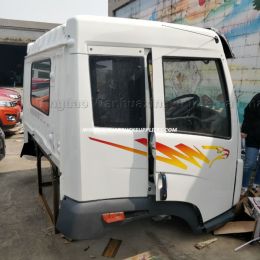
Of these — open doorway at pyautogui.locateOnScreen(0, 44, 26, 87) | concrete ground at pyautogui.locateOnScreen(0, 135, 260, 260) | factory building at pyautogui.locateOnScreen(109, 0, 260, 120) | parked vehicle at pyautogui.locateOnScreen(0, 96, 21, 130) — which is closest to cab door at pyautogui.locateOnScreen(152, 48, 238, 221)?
concrete ground at pyautogui.locateOnScreen(0, 135, 260, 260)

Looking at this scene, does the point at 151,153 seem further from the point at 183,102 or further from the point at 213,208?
the point at 213,208

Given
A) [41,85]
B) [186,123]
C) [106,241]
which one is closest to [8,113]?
[41,85]

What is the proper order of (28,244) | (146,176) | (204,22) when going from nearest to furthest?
(146,176) → (28,244) → (204,22)

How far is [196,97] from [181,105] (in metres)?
0.20

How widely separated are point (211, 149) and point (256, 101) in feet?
5.20

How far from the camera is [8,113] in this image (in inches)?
335

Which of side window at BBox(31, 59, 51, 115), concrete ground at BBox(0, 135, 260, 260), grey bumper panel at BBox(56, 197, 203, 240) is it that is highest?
side window at BBox(31, 59, 51, 115)

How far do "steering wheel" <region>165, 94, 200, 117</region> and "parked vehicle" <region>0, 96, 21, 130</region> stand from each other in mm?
6754

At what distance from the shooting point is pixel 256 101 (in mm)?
4223

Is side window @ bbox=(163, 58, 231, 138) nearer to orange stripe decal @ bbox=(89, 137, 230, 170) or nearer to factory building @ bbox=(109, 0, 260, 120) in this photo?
orange stripe decal @ bbox=(89, 137, 230, 170)

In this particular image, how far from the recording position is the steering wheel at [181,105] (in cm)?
284

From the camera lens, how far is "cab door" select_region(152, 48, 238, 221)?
2.76 meters

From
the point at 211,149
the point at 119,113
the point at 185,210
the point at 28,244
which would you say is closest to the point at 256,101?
the point at 211,149

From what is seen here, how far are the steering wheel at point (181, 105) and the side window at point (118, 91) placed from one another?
0.89ft
